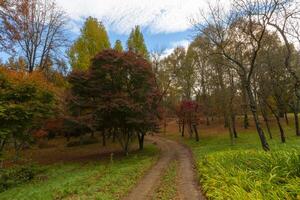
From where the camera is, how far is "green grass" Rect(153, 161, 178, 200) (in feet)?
30.1

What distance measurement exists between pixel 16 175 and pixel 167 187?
409 inches

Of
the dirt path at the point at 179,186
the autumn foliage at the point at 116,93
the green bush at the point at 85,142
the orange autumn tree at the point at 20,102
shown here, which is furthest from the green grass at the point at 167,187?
the green bush at the point at 85,142

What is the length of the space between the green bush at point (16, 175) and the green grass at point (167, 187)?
28.2ft

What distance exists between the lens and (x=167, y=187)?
10.4 metres

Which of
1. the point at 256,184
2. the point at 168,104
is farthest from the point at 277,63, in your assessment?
the point at 168,104

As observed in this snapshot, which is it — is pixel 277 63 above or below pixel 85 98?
above

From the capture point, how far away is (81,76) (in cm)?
2167

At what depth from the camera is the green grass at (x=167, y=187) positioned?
916cm

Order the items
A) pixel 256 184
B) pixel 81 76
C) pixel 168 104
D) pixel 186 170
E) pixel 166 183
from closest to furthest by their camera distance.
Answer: pixel 256 184, pixel 166 183, pixel 186 170, pixel 81 76, pixel 168 104

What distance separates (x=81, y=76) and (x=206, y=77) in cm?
2149

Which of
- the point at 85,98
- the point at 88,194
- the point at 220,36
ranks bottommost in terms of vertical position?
the point at 88,194

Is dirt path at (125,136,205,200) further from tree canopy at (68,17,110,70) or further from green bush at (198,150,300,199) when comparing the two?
tree canopy at (68,17,110,70)

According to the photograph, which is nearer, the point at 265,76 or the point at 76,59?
the point at 265,76

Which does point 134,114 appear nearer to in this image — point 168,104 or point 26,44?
point 26,44
